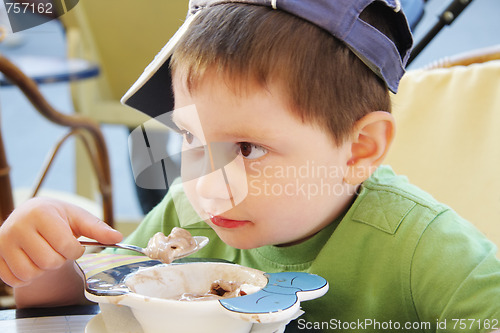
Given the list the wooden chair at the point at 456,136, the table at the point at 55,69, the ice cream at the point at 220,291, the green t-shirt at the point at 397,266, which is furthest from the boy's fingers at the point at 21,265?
the table at the point at 55,69

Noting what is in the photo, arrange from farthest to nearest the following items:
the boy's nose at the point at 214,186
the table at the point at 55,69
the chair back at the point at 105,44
→ the chair back at the point at 105,44
the table at the point at 55,69
the boy's nose at the point at 214,186

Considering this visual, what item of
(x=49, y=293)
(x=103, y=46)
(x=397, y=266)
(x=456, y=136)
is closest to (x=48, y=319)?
(x=49, y=293)

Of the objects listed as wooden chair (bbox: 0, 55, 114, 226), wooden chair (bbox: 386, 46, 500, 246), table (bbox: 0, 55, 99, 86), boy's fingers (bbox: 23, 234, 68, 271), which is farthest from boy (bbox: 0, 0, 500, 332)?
table (bbox: 0, 55, 99, 86)

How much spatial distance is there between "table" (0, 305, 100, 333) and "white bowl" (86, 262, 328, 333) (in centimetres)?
8

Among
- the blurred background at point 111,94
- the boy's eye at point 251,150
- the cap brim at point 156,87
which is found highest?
the cap brim at point 156,87

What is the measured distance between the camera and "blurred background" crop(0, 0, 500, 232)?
1382mm

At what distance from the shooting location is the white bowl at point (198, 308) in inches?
14.2

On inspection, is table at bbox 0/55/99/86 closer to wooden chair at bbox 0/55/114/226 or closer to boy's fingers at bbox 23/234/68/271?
wooden chair at bbox 0/55/114/226

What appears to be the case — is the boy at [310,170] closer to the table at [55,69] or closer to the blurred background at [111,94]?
the blurred background at [111,94]

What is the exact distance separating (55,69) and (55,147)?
2.38 feet

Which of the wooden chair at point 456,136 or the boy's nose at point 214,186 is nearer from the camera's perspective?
the boy's nose at point 214,186

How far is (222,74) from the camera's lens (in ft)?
1.51

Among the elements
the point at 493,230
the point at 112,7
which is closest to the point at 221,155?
the point at 493,230

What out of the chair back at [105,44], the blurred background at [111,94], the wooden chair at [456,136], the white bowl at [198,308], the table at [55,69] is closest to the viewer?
the white bowl at [198,308]
